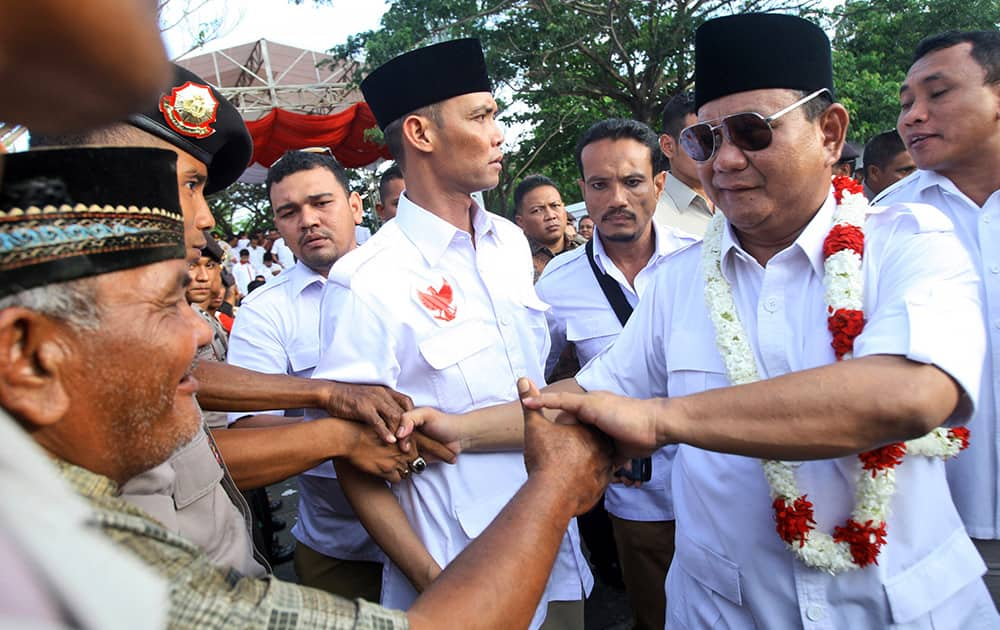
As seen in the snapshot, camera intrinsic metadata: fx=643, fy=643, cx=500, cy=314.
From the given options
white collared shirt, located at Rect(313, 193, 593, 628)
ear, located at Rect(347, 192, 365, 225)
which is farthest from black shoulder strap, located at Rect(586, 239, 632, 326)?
ear, located at Rect(347, 192, 365, 225)

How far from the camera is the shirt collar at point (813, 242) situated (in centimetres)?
196

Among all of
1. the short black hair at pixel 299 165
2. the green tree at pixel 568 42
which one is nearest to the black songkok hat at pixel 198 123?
the short black hair at pixel 299 165

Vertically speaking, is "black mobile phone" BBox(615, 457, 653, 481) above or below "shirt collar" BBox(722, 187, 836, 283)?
below

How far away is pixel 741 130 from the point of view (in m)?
2.07

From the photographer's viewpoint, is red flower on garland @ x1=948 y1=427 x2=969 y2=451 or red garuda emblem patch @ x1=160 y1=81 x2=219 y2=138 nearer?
red flower on garland @ x1=948 y1=427 x2=969 y2=451

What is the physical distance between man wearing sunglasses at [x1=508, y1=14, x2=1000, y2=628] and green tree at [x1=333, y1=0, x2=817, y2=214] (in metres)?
11.2

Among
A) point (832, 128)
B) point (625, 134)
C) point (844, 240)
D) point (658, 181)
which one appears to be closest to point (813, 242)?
point (844, 240)

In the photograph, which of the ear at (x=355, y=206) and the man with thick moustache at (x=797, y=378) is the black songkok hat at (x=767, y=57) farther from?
the ear at (x=355, y=206)

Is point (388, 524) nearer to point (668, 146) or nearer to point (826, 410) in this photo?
point (826, 410)

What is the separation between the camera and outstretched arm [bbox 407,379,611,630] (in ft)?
4.20

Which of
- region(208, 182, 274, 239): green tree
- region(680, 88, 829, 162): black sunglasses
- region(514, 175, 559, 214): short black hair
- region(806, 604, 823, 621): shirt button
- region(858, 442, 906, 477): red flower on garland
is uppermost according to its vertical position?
region(208, 182, 274, 239): green tree

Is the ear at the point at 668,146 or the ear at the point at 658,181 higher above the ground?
the ear at the point at 668,146

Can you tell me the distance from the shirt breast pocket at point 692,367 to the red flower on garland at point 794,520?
15.1 inches

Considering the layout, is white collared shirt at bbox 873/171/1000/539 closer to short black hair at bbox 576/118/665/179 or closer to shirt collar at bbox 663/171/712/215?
short black hair at bbox 576/118/665/179
